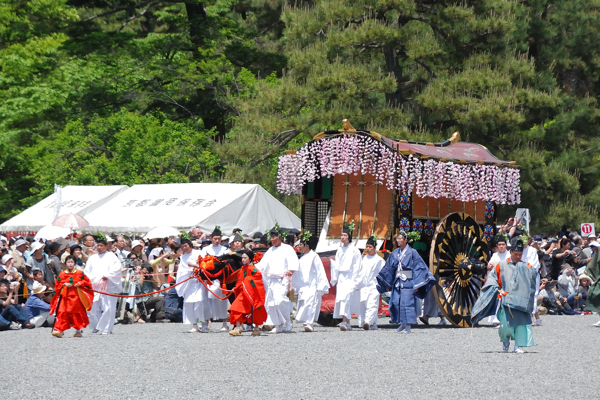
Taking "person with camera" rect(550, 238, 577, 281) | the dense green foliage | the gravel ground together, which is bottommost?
the gravel ground

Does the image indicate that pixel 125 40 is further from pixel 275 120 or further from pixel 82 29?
pixel 275 120

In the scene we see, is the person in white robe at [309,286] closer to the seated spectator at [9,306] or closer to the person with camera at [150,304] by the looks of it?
the person with camera at [150,304]

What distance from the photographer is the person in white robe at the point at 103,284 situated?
15352mm

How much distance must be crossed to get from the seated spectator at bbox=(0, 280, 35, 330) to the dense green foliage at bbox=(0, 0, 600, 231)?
1120cm

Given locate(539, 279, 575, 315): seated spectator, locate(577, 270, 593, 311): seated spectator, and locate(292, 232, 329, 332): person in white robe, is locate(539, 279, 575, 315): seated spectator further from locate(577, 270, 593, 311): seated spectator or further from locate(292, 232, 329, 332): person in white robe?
locate(292, 232, 329, 332): person in white robe

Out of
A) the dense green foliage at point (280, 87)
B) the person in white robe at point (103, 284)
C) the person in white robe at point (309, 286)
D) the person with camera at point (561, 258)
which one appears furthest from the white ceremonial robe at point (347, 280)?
the dense green foliage at point (280, 87)

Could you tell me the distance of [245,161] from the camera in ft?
92.2

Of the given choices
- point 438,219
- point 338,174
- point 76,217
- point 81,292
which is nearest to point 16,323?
point 81,292

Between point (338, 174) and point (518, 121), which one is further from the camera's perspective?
point (518, 121)

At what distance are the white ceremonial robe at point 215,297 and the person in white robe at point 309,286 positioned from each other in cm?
124

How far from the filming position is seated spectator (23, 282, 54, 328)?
16297 millimetres

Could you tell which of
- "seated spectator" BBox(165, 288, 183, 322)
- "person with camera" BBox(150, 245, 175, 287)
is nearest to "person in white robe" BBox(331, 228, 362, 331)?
"seated spectator" BBox(165, 288, 183, 322)

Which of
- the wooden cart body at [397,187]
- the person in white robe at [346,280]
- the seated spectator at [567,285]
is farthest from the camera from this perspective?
the seated spectator at [567,285]

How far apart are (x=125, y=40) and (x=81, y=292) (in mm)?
20090
